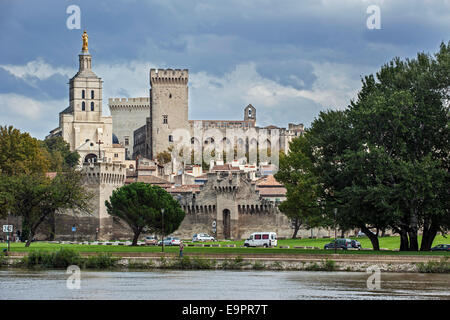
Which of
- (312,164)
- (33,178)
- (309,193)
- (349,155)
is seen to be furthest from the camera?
(33,178)

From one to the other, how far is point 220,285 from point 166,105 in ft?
471

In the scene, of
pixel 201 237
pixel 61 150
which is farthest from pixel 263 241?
pixel 61 150

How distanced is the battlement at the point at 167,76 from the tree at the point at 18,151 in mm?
69271

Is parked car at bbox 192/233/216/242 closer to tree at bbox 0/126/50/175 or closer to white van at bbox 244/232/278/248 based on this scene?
white van at bbox 244/232/278/248

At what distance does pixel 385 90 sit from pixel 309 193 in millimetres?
17600

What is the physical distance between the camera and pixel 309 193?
273 feet

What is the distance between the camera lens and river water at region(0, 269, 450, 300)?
46.5 metres

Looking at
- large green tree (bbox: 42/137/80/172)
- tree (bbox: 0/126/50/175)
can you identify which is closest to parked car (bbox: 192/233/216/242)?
tree (bbox: 0/126/50/175)

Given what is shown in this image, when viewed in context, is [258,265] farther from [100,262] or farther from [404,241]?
[404,241]

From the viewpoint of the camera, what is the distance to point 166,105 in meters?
193
